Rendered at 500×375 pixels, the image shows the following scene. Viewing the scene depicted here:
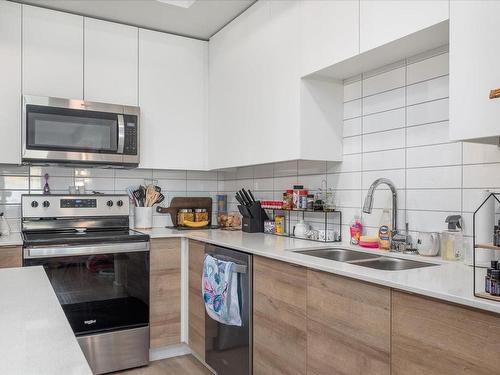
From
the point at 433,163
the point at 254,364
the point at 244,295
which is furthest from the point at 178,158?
the point at 433,163

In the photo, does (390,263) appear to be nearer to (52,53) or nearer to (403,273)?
(403,273)

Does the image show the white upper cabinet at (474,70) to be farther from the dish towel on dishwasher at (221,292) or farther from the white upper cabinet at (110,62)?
the white upper cabinet at (110,62)

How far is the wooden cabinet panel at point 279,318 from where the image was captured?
5.98ft

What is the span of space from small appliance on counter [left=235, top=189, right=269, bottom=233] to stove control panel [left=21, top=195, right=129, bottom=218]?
2.92 feet

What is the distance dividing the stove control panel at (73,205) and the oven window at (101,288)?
499 millimetres

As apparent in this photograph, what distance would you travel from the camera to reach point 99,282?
8.80 feet

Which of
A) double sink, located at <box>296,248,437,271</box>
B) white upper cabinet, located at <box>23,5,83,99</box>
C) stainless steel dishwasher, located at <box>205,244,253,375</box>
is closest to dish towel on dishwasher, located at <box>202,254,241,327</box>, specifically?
stainless steel dishwasher, located at <box>205,244,253,375</box>

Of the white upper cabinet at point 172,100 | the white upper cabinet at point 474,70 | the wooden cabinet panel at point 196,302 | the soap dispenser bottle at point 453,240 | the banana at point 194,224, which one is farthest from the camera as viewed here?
the banana at point 194,224

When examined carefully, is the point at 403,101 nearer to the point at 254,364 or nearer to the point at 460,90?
the point at 460,90

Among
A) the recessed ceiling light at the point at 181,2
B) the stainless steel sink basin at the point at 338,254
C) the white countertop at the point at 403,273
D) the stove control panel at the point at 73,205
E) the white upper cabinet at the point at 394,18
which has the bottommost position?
the stainless steel sink basin at the point at 338,254

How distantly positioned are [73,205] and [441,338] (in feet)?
8.28

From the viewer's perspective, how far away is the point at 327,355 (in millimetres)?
1661

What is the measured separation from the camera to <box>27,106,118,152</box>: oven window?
8.93 ft

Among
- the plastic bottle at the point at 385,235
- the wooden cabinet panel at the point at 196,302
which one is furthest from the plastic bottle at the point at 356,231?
the wooden cabinet panel at the point at 196,302
